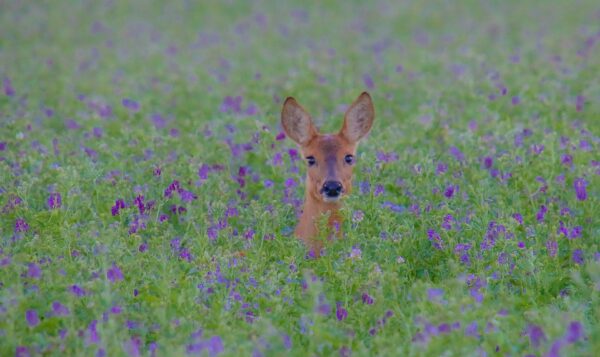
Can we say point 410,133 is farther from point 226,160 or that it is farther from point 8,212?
point 8,212

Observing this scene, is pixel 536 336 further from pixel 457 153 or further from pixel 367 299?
pixel 457 153

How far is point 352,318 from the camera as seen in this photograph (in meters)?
5.24

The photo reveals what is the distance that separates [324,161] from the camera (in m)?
6.95

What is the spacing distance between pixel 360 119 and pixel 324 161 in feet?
2.40

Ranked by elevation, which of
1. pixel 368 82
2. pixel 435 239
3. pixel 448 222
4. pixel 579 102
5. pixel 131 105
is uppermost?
pixel 368 82

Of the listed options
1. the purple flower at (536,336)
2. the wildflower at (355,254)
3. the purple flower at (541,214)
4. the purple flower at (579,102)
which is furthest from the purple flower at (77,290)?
the purple flower at (579,102)

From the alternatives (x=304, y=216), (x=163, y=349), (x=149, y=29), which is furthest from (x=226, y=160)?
(x=149, y=29)

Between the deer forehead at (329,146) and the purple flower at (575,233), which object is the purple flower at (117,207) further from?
the purple flower at (575,233)

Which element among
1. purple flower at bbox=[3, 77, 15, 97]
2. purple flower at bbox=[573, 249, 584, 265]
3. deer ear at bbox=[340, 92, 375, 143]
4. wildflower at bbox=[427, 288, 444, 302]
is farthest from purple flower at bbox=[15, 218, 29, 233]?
purple flower at bbox=[3, 77, 15, 97]

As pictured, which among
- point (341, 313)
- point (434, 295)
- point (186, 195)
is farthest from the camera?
point (186, 195)

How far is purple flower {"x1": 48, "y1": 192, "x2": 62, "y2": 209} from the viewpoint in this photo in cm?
612

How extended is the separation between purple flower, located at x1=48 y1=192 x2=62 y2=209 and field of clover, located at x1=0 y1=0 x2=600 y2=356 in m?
0.03

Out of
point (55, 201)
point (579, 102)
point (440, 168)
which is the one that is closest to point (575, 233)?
point (440, 168)

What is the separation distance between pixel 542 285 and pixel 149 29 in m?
13.4
